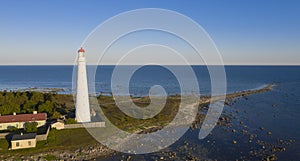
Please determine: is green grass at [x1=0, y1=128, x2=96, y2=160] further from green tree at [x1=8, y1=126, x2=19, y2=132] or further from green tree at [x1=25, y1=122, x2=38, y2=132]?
green tree at [x1=8, y1=126, x2=19, y2=132]

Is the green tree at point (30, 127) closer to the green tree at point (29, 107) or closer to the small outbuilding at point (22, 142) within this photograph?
the small outbuilding at point (22, 142)

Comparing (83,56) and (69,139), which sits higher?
(83,56)

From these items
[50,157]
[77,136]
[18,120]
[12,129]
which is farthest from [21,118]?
[50,157]

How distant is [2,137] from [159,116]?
23.1 metres

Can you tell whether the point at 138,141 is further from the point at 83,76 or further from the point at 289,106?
the point at 289,106

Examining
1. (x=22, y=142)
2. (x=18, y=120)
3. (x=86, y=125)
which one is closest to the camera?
(x=22, y=142)

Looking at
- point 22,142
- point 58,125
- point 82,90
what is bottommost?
point 22,142

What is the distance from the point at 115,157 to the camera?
1010 inches

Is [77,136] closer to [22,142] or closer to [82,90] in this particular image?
[82,90]

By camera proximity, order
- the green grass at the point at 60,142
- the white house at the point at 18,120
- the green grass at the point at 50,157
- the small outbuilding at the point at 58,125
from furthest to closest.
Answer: the small outbuilding at the point at 58,125
the white house at the point at 18,120
the green grass at the point at 60,142
the green grass at the point at 50,157

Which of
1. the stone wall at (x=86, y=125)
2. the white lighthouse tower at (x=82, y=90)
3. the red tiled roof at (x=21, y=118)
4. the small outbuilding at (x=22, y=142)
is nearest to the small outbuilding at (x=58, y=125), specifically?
the stone wall at (x=86, y=125)

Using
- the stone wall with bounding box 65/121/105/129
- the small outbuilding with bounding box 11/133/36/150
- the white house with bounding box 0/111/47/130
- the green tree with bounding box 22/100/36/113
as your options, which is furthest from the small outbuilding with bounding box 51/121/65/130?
the green tree with bounding box 22/100/36/113

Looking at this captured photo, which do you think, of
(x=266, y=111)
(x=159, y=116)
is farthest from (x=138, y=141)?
(x=266, y=111)

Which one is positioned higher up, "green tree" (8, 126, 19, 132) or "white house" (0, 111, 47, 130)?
"white house" (0, 111, 47, 130)
